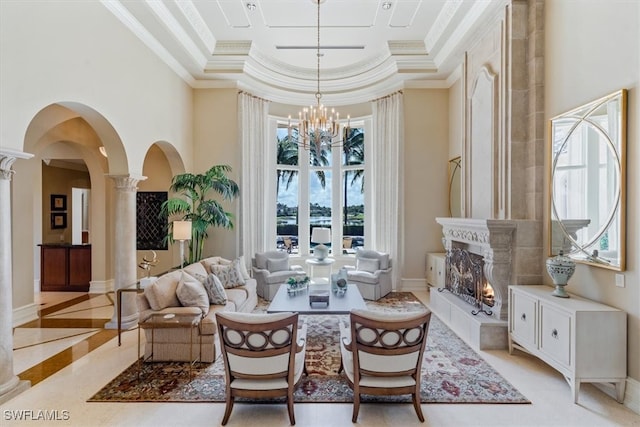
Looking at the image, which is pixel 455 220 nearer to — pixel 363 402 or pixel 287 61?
pixel 363 402

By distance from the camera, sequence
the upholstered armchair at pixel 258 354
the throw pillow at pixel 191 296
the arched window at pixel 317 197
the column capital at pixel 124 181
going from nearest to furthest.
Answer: the upholstered armchair at pixel 258 354, the throw pillow at pixel 191 296, the column capital at pixel 124 181, the arched window at pixel 317 197

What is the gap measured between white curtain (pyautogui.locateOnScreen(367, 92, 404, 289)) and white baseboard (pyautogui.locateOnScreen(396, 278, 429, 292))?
0.45ft

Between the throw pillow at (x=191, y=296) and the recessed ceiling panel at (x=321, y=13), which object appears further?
the recessed ceiling panel at (x=321, y=13)

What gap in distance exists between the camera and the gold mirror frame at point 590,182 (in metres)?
2.82

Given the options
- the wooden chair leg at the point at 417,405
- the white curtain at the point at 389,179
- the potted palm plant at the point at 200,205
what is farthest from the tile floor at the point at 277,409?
the white curtain at the point at 389,179

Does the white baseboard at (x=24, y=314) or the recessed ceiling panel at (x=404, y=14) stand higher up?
the recessed ceiling panel at (x=404, y=14)

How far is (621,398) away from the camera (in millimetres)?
2736

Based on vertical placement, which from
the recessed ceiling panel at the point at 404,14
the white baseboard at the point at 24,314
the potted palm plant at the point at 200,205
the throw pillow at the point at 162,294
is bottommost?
the white baseboard at the point at 24,314

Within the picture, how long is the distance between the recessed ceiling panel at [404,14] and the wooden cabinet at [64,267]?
7551 millimetres

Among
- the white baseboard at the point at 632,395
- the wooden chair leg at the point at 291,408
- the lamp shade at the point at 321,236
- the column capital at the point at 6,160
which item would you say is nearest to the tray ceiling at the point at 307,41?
the column capital at the point at 6,160

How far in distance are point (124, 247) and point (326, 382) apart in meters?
3.58

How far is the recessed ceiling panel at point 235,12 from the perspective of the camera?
4.77 m

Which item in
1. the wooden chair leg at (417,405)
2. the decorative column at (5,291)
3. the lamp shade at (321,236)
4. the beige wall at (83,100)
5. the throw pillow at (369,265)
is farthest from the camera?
the lamp shade at (321,236)

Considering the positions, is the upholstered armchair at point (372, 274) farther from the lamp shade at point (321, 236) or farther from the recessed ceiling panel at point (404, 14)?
the recessed ceiling panel at point (404, 14)
